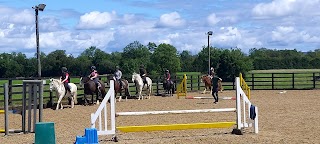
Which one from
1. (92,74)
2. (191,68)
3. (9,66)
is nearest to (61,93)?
(92,74)

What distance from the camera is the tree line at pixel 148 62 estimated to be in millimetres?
51906

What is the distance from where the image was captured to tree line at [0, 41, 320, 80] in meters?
51.9

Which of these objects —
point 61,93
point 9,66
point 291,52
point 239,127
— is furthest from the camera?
point 291,52

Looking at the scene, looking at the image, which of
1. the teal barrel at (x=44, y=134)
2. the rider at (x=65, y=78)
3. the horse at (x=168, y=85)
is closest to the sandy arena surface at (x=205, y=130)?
the teal barrel at (x=44, y=134)

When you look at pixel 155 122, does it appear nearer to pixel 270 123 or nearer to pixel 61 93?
pixel 270 123

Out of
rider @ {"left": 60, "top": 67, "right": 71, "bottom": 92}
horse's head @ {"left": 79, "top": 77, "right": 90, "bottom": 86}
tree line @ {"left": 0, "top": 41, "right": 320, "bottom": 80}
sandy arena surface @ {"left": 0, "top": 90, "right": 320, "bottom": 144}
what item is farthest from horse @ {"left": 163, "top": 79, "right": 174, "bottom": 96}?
tree line @ {"left": 0, "top": 41, "right": 320, "bottom": 80}

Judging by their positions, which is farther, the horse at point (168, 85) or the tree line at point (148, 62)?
the tree line at point (148, 62)

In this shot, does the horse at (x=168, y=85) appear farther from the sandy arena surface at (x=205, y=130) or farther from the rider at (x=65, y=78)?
the sandy arena surface at (x=205, y=130)

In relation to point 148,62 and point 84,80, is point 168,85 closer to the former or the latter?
point 84,80

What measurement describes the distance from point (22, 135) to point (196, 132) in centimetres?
429

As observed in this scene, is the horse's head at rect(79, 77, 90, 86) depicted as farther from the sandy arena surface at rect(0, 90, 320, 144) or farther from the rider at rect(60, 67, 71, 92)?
the sandy arena surface at rect(0, 90, 320, 144)

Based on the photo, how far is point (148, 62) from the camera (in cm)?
7700

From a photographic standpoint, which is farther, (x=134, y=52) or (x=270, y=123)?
(x=134, y=52)

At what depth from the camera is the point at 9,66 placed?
5500cm
